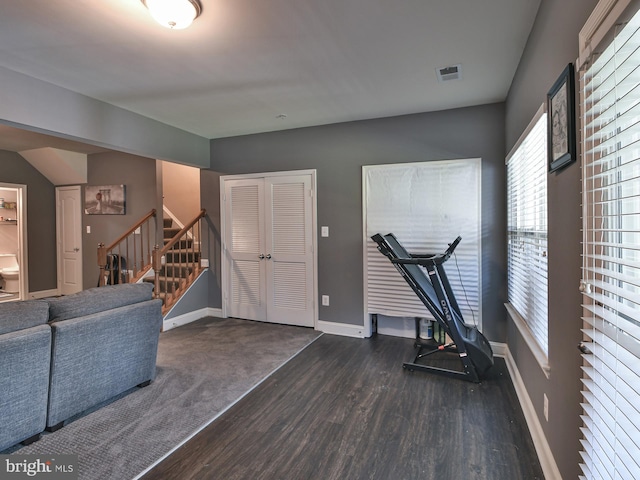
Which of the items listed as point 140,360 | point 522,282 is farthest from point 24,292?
point 522,282

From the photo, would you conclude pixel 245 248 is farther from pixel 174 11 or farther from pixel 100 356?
pixel 174 11

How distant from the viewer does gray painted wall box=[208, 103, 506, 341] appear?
3.48m

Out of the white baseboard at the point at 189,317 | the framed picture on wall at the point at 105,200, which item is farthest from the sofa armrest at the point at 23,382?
the framed picture on wall at the point at 105,200

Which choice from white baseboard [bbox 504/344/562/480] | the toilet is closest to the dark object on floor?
white baseboard [bbox 504/344/562/480]

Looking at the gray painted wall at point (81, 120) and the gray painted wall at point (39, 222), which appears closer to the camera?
the gray painted wall at point (81, 120)

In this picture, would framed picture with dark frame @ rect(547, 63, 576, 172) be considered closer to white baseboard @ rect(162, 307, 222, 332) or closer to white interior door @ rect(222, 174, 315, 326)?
white interior door @ rect(222, 174, 315, 326)

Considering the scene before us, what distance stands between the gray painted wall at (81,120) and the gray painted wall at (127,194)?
1549mm

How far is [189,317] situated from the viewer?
4.73 meters

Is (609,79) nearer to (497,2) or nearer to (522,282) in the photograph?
(497,2)

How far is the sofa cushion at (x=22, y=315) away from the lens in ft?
6.46

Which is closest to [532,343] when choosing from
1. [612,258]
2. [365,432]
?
[365,432]

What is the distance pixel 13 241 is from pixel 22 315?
21.3 ft

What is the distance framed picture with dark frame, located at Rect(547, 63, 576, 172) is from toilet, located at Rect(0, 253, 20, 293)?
27.0ft

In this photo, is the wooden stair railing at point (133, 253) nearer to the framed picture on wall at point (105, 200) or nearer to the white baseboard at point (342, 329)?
the framed picture on wall at point (105, 200)
